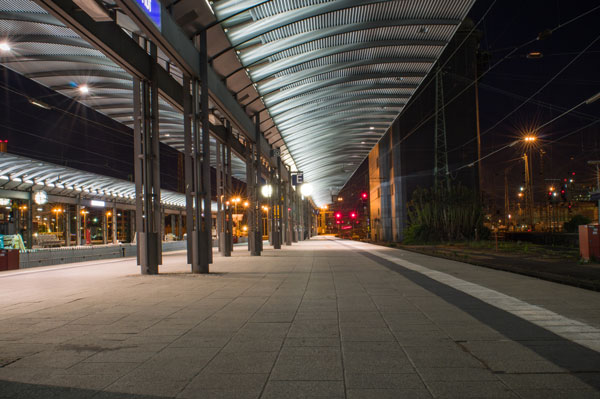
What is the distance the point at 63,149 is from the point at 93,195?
8349mm

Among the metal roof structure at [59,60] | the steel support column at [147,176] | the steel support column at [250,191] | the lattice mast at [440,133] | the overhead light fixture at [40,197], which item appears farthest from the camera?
the lattice mast at [440,133]

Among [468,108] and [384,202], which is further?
[384,202]

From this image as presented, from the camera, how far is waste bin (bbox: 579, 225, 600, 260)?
14055mm

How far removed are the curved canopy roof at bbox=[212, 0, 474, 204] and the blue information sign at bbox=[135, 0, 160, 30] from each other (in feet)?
7.87

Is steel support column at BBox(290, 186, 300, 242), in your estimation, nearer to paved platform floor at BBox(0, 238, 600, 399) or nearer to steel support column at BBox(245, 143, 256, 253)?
steel support column at BBox(245, 143, 256, 253)

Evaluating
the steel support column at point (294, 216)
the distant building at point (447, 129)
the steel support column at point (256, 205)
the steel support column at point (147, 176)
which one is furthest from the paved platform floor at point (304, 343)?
the steel support column at point (294, 216)

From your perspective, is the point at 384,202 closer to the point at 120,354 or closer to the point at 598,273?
the point at 598,273

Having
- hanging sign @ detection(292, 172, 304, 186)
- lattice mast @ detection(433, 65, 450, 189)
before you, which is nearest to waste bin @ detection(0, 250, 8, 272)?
hanging sign @ detection(292, 172, 304, 186)

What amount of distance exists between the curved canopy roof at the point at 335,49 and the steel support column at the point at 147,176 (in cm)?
292

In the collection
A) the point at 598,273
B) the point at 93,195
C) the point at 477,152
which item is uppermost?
the point at 477,152

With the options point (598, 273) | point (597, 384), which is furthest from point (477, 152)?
point (597, 384)

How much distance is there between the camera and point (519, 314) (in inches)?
255

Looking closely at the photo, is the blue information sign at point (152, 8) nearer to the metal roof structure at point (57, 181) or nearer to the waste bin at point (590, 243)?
the waste bin at point (590, 243)

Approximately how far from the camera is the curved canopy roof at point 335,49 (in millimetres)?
13367
